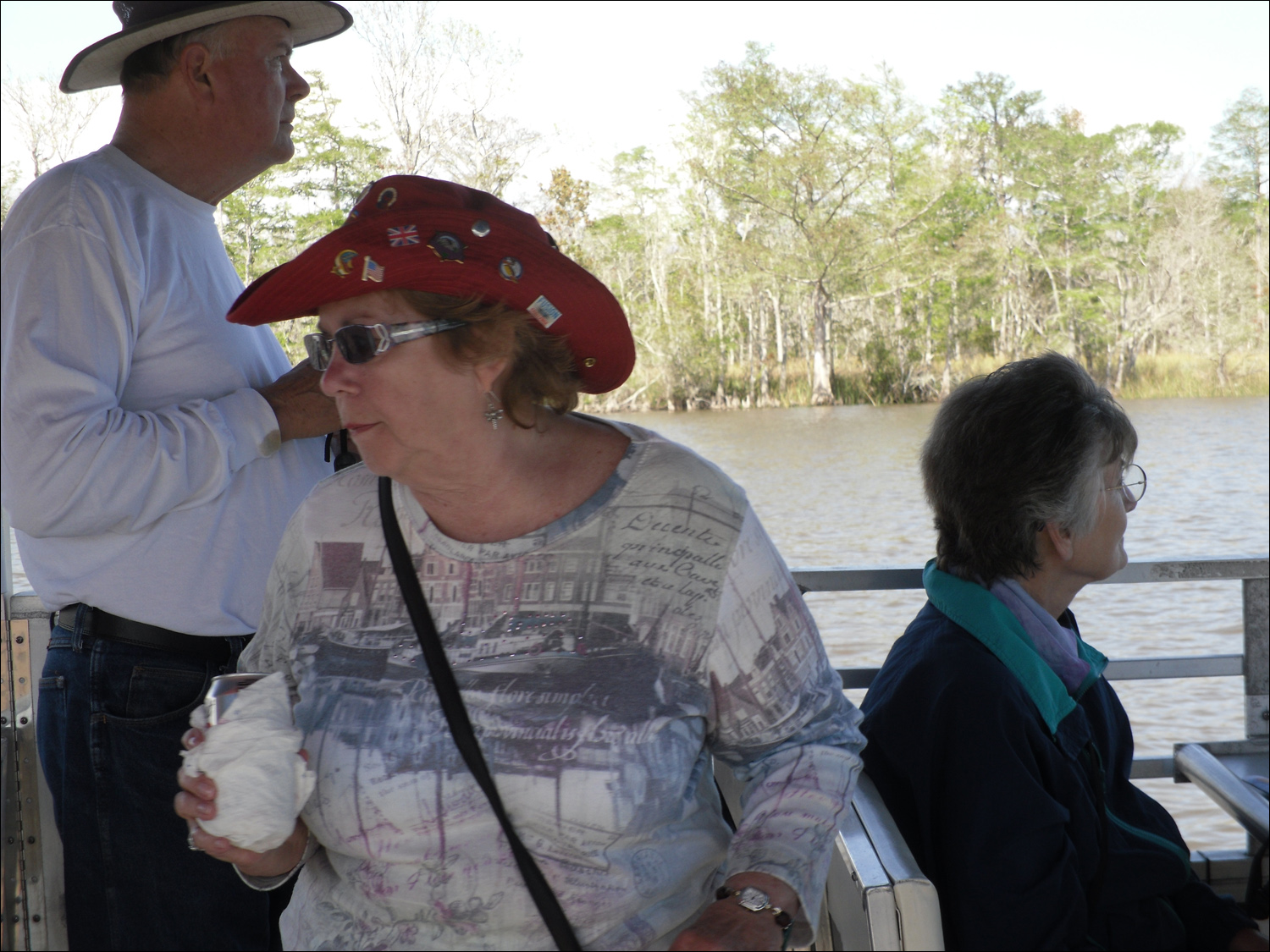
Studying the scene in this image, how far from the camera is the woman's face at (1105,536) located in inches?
56.6

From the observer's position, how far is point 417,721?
961 millimetres

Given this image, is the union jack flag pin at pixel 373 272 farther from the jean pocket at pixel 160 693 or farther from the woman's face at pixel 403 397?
the jean pocket at pixel 160 693

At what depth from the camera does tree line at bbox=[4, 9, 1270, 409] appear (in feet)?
64.0

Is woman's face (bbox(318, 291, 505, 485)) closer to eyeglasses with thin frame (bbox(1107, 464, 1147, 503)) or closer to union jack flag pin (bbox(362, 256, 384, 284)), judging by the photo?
union jack flag pin (bbox(362, 256, 384, 284))

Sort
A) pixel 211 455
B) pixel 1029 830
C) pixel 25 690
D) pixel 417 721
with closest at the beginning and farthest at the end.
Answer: pixel 417 721 → pixel 1029 830 → pixel 211 455 → pixel 25 690

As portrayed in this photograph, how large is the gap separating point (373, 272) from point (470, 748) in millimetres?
443

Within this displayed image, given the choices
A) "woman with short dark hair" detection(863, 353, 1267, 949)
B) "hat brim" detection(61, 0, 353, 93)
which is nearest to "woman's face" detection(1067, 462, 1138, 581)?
"woman with short dark hair" detection(863, 353, 1267, 949)

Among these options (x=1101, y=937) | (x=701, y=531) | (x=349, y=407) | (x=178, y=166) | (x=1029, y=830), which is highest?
(x=178, y=166)

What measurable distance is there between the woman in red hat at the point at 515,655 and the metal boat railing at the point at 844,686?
0.19 metres

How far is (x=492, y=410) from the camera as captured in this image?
1.04 metres

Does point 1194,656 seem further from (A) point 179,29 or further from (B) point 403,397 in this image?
(A) point 179,29

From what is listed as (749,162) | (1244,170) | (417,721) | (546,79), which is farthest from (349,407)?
(1244,170)

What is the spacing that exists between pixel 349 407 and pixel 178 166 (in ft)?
1.98

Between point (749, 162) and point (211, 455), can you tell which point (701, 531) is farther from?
point (749, 162)
